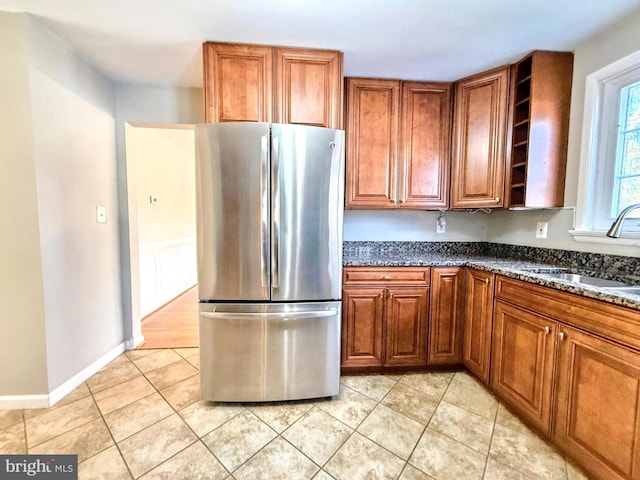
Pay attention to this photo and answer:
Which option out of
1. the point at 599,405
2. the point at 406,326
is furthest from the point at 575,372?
the point at 406,326

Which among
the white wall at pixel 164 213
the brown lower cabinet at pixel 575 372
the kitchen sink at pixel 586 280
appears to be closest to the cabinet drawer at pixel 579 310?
the brown lower cabinet at pixel 575 372

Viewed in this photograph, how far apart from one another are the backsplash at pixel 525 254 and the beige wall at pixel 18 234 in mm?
2141

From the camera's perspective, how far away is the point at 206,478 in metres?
1.26

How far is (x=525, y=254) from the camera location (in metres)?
2.17

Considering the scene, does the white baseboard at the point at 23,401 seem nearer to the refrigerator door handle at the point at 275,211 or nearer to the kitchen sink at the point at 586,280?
the refrigerator door handle at the point at 275,211

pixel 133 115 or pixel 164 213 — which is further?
pixel 164 213

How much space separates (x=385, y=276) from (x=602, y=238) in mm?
1288

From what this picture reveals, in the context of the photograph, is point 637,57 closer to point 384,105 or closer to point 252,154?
point 384,105

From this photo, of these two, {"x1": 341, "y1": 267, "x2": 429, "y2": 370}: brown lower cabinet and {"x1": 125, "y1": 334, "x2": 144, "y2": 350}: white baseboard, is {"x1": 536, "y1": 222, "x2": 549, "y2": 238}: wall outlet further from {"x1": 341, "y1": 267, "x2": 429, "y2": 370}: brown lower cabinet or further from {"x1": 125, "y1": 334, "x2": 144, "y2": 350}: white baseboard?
{"x1": 125, "y1": 334, "x2": 144, "y2": 350}: white baseboard

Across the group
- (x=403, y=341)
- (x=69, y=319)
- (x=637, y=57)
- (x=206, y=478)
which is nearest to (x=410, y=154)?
(x=637, y=57)

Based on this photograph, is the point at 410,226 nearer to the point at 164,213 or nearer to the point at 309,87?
the point at 309,87

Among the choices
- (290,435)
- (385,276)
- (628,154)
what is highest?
(628,154)

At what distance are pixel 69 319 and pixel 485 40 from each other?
3.23m

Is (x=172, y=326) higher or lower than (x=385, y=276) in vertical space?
lower
